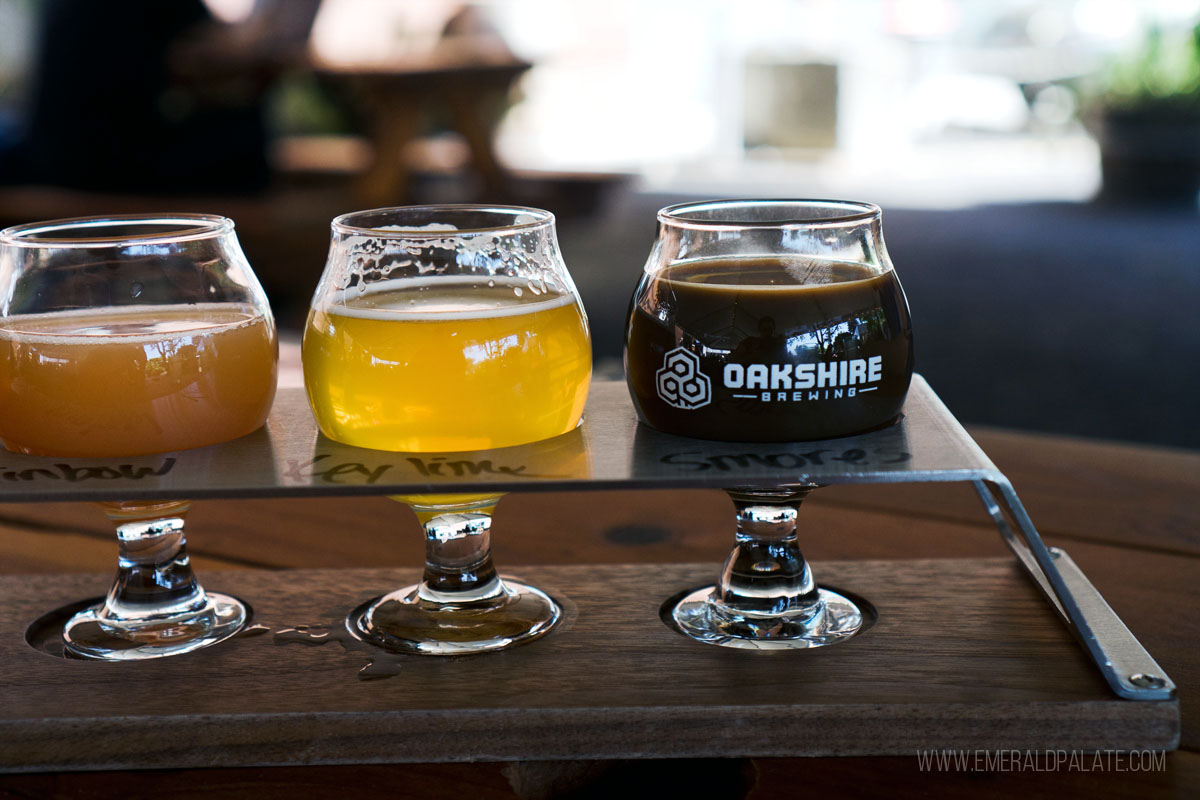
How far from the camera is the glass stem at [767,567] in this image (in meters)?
0.75

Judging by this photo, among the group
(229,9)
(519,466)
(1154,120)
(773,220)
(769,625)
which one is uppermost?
(229,9)

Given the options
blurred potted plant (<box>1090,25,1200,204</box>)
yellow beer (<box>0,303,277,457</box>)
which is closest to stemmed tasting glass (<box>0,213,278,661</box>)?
yellow beer (<box>0,303,277,457</box>)

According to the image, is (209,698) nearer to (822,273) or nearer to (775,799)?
(775,799)

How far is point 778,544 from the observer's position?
763 millimetres

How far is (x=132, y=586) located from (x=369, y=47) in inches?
115

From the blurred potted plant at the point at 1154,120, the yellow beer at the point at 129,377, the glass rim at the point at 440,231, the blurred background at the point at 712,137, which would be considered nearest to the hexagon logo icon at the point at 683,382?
the glass rim at the point at 440,231

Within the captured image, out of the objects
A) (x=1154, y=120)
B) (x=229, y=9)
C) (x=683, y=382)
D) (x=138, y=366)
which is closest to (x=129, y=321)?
(x=138, y=366)

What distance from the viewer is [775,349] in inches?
27.4

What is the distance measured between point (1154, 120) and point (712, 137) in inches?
108

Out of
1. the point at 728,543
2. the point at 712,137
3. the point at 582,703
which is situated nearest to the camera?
the point at 582,703

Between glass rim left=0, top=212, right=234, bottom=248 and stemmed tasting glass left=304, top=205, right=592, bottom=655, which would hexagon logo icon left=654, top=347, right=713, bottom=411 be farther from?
glass rim left=0, top=212, right=234, bottom=248

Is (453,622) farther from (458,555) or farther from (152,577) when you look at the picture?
(152,577)

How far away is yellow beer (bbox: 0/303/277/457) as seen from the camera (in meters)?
0.70

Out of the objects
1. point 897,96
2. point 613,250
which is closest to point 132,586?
point 613,250
